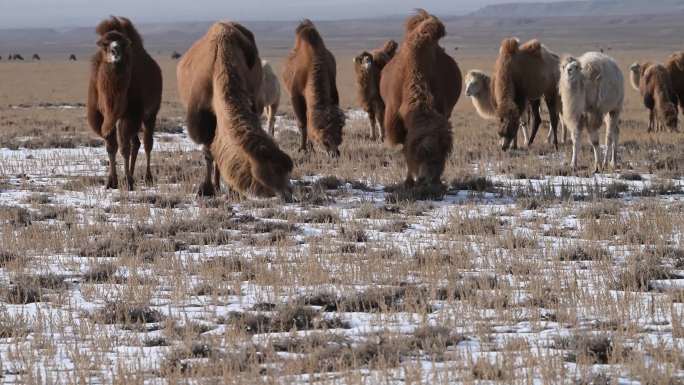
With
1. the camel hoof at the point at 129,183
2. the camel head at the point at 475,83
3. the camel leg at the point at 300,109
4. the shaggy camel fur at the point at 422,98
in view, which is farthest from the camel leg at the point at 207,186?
the camel head at the point at 475,83

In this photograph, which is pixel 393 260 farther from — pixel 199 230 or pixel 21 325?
pixel 21 325

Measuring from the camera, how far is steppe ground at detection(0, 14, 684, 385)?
565 centimetres

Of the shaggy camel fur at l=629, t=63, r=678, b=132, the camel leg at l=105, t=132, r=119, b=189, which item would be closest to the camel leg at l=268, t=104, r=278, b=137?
the camel leg at l=105, t=132, r=119, b=189

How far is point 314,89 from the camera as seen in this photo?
1477 centimetres

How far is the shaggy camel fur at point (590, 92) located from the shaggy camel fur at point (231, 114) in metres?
4.10

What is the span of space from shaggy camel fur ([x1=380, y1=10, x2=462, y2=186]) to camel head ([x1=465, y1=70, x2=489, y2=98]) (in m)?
6.05

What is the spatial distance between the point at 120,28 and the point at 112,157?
172cm

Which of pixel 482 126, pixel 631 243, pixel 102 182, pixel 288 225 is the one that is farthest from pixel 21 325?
pixel 482 126

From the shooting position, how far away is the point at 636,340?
591cm

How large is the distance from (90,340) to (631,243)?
4.90m

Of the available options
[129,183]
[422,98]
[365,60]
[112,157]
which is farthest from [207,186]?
[365,60]

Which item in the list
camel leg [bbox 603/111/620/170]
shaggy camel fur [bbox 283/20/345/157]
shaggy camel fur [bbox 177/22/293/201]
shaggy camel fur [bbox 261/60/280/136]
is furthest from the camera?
shaggy camel fur [bbox 261/60/280/136]

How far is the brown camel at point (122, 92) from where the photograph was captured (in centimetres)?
1176

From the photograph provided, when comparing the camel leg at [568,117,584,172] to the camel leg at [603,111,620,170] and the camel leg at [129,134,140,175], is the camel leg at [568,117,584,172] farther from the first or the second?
the camel leg at [129,134,140,175]
